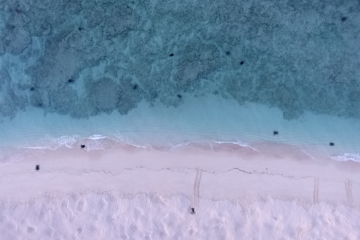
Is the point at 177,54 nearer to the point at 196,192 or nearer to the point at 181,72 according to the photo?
the point at 181,72

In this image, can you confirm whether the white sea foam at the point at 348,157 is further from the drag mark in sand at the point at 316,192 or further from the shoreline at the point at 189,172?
the drag mark in sand at the point at 316,192

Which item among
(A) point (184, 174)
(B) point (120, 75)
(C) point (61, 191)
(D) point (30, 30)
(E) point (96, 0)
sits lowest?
(C) point (61, 191)

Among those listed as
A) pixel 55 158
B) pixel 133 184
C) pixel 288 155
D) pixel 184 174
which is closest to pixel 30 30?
pixel 55 158

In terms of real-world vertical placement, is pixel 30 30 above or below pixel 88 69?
above

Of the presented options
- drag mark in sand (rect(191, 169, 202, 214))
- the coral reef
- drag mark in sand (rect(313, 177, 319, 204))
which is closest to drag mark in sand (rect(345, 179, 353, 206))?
drag mark in sand (rect(313, 177, 319, 204))

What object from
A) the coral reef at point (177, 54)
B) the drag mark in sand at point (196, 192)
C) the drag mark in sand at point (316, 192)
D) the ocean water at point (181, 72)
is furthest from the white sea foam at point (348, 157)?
the drag mark in sand at point (196, 192)

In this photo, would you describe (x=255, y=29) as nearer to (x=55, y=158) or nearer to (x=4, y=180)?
(x=55, y=158)
